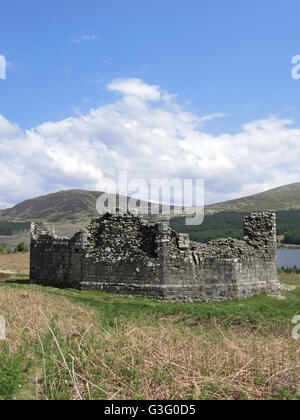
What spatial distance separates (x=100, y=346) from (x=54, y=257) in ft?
45.9

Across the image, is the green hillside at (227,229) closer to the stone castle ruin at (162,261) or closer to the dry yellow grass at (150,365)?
the stone castle ruin at (162,261)

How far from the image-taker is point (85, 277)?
64.7 ft

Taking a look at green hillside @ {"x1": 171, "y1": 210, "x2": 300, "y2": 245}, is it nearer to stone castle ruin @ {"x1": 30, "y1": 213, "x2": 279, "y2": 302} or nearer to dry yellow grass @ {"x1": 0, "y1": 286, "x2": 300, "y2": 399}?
stone castle ruin @ {"x1": 30, "y1": 213, "x2": 279, "y2": 302}

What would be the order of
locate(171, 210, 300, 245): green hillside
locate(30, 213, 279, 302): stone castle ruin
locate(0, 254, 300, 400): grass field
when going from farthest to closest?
locate(171, 210, 300, 245): green hillside, locate(30, 213, 279, 302): stone castle ruin, locate(0, 254, 300, 400): grass field

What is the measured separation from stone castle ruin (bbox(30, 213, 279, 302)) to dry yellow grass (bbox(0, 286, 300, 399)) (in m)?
9.31

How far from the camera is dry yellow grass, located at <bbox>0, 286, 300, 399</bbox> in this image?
241 inches

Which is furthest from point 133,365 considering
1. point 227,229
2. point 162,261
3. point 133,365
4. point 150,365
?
point 227,229

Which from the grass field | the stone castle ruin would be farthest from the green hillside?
the grass field

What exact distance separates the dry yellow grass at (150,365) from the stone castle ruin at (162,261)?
30.5ft

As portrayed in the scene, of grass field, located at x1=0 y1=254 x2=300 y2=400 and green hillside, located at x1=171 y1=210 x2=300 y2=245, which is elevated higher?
green hillside, located at x1=171 y1=210 x2=300 y2=245

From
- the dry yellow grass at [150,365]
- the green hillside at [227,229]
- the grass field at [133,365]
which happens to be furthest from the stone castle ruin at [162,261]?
the green hillside at [227,229]

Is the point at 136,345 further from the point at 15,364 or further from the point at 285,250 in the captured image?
the point at 285,250

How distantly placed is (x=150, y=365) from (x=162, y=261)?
11.4 meters
